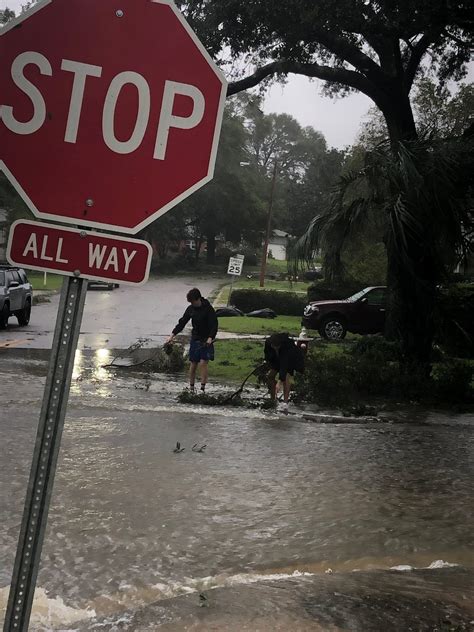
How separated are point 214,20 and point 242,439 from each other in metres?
8.33

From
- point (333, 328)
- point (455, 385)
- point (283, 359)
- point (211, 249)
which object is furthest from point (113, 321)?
point (211, 249)

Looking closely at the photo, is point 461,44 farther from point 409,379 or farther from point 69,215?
point 69,215

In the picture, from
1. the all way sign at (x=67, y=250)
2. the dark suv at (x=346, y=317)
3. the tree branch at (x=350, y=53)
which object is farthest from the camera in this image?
the dark suv at (x=346, y=317)

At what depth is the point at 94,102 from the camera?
221cm

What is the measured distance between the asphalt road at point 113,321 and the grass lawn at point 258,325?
6.21ft

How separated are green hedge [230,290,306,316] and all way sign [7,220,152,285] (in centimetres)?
3123

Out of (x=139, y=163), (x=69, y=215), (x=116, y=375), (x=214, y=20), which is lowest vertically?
(x=116, y=375)

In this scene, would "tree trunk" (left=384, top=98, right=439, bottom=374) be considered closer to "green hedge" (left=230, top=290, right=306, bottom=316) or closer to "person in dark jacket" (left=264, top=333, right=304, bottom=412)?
"person in dark jacket" (left=264, top=333, right=304, bottom=412)

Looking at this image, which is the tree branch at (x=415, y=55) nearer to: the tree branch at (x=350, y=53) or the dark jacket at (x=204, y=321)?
the tree branch at (x=350, y=53)

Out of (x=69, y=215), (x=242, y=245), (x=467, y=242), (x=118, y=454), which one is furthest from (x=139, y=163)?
(x=242, y=245)

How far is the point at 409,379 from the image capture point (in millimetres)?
12391

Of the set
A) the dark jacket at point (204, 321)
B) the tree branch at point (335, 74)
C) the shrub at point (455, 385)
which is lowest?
the shrub at point (455, 385)

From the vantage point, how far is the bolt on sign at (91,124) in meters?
2.16

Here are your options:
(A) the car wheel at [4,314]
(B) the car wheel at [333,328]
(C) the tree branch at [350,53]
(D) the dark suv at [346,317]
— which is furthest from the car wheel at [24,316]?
(C) the tree branch at [350,53]
